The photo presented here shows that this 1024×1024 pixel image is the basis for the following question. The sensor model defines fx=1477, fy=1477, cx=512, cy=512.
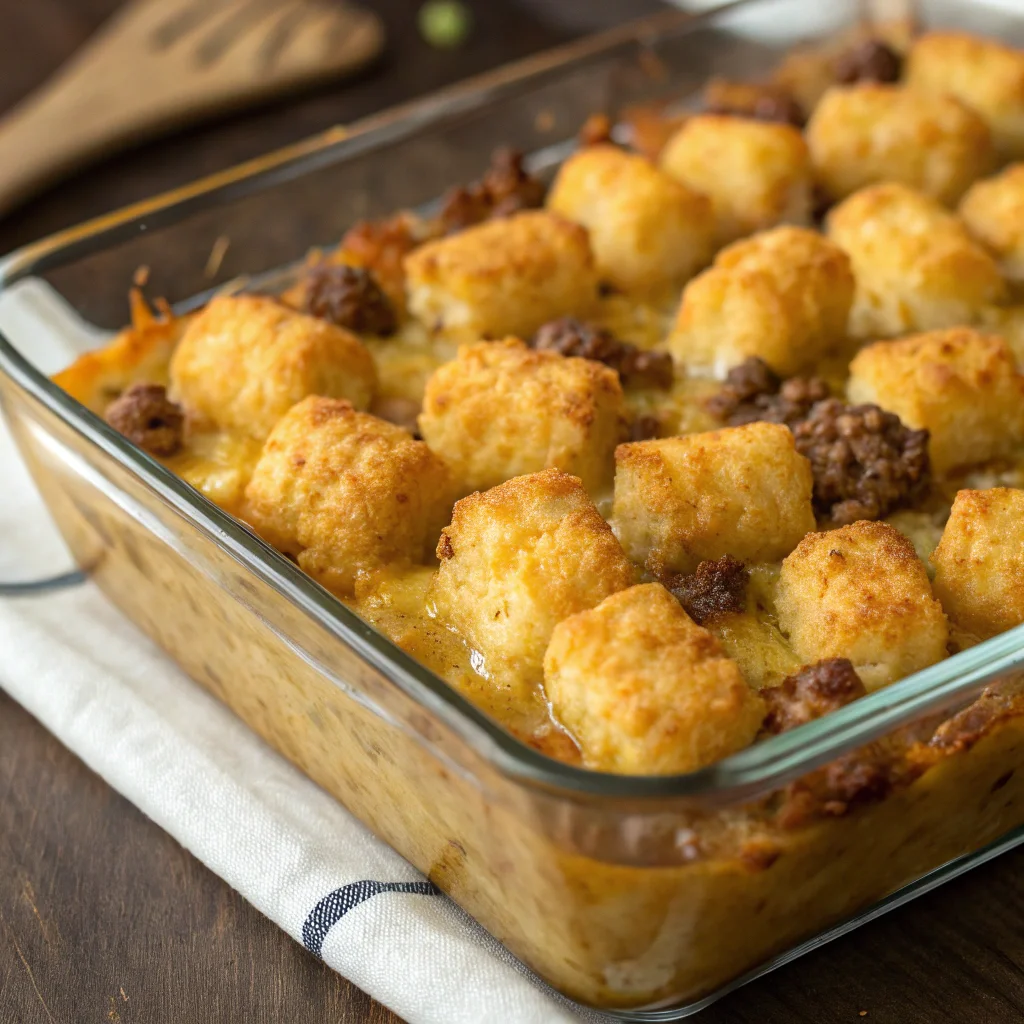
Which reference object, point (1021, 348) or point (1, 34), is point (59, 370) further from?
point (1, 34)

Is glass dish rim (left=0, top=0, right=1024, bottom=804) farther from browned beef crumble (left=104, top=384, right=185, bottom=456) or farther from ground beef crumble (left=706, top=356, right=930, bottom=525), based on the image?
ground beef crumble (left=706, top=356, right=930, bottom=525)

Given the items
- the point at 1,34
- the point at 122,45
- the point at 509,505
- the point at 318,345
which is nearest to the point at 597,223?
the point at 318,345

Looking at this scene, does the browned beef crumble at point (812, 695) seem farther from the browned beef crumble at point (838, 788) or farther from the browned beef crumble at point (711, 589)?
the browned beef crumble at point (711, 589)

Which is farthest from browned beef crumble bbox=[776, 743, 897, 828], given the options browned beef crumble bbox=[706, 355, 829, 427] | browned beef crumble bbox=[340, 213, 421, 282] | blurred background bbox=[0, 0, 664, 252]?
blurred background bbox=[0, 0, 664, 252]

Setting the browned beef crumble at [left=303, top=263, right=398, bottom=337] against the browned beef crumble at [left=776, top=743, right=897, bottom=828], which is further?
the browned beef crumble at [left=303, top=263, right=398, bottom=337]

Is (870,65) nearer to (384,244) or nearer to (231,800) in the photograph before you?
(384,244)

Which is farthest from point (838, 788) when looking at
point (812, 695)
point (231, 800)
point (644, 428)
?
point (231, 800)

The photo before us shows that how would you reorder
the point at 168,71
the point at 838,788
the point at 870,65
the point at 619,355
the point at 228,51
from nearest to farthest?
the point at 838,788
the point at 619,355
the point at 870,65
the point at 168,71
the point at 228,51
